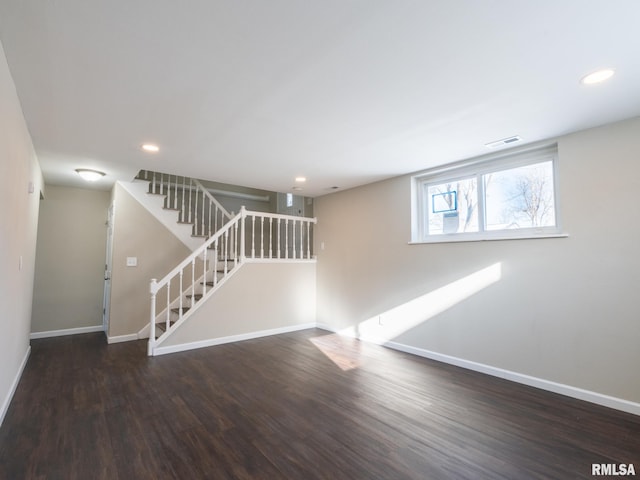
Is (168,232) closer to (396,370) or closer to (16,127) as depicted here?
(16,127)

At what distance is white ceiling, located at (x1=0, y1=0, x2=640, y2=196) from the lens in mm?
1490

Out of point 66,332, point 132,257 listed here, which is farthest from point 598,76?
point 66,332

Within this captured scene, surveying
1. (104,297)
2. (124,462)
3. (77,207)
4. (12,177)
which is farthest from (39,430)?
(77,207)

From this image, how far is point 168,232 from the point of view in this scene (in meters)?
5.05

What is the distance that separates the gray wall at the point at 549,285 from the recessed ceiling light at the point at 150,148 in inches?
116

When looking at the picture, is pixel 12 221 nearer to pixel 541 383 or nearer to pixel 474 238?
pixel 474 238

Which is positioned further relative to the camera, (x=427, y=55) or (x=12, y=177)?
(x=12, y=177)

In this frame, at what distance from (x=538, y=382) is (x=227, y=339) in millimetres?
3775

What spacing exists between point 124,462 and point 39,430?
35.2 inches

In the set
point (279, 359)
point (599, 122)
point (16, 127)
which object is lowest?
point (279, 359)

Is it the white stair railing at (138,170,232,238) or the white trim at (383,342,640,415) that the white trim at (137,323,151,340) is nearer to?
the white stair railing at (138,170,232,238)

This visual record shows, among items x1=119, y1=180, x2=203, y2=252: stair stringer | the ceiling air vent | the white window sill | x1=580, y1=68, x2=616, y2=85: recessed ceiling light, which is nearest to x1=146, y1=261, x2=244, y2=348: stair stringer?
x1=119, y1=180, x2=203, y2=252: stair stringer

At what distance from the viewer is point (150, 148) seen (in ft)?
10.9

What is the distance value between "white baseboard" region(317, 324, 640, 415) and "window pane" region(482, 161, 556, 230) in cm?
149
